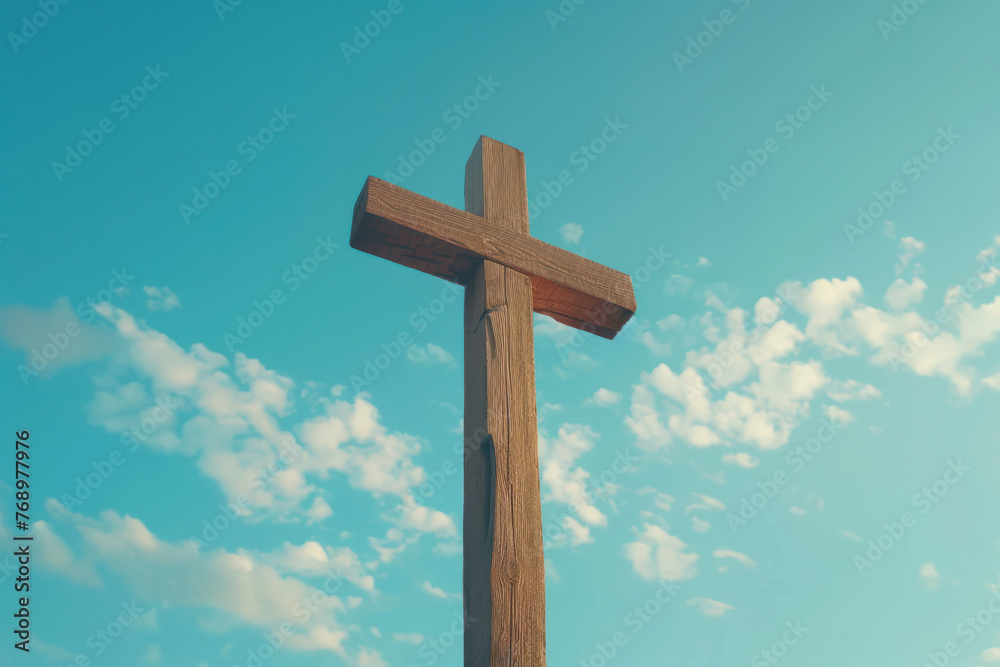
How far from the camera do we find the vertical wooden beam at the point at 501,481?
189cm

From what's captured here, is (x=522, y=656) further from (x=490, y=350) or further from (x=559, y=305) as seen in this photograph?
(x=559, y=305)

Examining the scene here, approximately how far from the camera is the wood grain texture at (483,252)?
2.39m

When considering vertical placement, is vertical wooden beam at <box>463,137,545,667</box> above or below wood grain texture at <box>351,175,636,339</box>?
below

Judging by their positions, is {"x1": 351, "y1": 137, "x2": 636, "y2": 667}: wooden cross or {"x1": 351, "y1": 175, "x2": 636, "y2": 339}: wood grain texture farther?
{"x1": 351, "y1": 175, "x2": 636, "y2": 339}: wood grain texture

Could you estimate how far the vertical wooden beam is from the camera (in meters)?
1.89

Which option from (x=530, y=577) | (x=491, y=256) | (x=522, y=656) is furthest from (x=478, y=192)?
(x=522, y=656)

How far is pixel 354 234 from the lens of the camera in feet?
8.06

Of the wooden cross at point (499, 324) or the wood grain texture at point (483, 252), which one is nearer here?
the wooden cross at point (499, 324)

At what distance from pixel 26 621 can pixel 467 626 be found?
4.34m

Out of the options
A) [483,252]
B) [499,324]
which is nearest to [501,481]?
[499,324]

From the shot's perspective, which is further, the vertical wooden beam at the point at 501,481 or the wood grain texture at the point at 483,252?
the wood grain texture at the point at 483,252

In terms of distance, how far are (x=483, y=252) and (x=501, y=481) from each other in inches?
32.7

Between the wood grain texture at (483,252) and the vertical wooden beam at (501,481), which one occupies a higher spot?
the wood grain texture at (483,252)

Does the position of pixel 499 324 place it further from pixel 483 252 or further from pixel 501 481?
pixel 501 481
